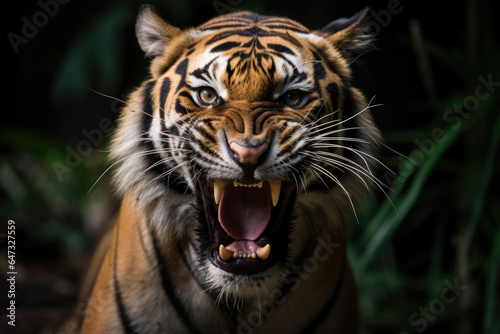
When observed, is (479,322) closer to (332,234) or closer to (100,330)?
(332,234)

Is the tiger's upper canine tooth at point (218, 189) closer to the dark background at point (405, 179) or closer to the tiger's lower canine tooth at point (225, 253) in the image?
the tiger's lower canine tooth at point (225, 253)

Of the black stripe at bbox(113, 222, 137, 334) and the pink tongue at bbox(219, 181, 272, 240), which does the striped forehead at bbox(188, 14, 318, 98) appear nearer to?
the pink tongue at bbox(219, 181, 272, 240)

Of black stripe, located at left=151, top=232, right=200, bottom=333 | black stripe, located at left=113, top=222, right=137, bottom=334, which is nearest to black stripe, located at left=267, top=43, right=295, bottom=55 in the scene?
black stripe, located at left=151, top=232, right=200, bottom=333

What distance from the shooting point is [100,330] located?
1.27 m

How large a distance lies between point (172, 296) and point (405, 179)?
2.99 feet

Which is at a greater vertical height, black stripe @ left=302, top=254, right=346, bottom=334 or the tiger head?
the tiger head

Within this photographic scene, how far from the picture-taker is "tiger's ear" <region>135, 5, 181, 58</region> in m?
1.23

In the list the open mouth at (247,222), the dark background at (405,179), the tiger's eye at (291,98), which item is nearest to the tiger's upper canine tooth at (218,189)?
the open mouth at (247,222)

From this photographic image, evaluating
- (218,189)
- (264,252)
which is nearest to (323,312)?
(264,252)

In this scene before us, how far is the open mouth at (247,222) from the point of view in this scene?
1.11 m

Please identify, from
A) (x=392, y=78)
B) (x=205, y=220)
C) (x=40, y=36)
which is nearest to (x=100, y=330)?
(x=205, y=220)

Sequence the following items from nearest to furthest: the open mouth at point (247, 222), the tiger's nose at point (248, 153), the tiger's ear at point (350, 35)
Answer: the tiger's nose at point (248, 153), the open mouth at point (247, 222), the tiger's ear at point (350, 35)

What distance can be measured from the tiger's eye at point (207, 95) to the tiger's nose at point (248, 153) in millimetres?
152

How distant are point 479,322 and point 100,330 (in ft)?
5.49
